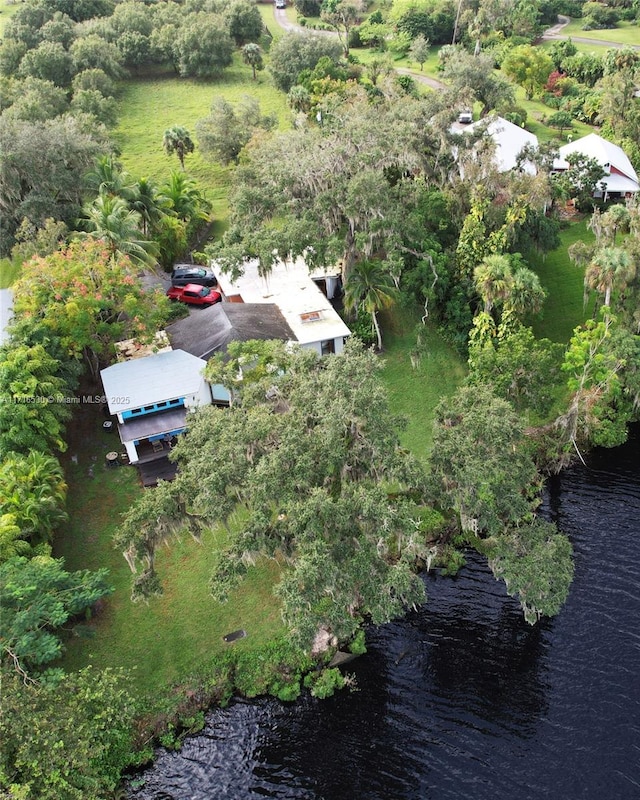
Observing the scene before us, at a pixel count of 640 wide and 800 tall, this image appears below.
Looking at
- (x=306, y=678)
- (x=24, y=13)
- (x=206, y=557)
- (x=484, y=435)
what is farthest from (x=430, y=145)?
(x=24, y=13)

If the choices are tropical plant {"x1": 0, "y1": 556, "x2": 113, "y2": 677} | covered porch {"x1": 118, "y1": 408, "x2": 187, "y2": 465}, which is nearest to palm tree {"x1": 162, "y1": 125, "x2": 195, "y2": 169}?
covered porch {"x1": 118, "y1": 408, "x2": 187, "y2": 465}

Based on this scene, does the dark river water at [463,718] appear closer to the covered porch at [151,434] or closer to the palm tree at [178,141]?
the covered porch at [151,434]

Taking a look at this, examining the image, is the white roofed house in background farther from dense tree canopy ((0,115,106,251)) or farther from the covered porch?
dense tree canopy ((0,115,106,251))

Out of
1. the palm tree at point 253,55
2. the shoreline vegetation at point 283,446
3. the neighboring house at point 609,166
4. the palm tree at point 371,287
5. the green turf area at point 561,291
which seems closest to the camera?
the shoreline vegetation at point 283,446

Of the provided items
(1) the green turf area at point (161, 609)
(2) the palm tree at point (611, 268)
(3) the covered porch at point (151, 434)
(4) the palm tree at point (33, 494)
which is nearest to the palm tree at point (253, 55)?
(2) the palm tree at point (611, 268)

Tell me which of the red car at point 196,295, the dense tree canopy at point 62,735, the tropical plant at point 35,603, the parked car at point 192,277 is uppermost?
the parked car at point 192,277

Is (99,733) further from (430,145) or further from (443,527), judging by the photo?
(430,145)
